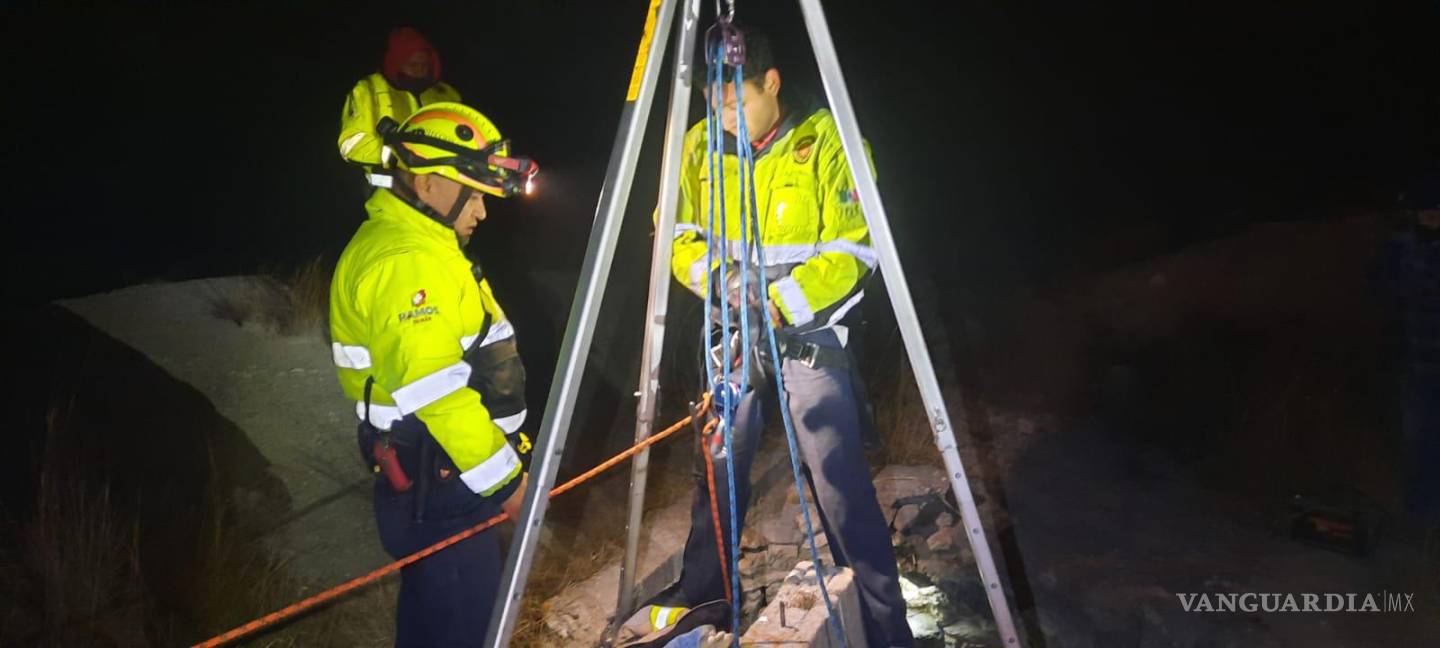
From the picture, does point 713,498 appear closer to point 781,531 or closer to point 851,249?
point 851,249

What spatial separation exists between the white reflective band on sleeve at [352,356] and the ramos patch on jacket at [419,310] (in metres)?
0.25

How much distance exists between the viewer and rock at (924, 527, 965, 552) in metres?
3.88

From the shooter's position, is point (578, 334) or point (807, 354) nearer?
point (578, 334)

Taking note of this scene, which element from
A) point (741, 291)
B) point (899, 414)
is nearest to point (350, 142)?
point (741, 291)

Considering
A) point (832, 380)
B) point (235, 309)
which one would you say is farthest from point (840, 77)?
point (235, 309)

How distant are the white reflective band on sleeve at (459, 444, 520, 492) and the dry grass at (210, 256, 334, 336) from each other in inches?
160

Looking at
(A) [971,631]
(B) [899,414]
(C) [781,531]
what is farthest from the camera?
(B) [899,414]

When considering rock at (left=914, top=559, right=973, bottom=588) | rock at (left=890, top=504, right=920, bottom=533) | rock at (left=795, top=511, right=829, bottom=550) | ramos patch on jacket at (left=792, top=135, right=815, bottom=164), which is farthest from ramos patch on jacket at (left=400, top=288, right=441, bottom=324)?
rock at (left=890, top=504, right=920, bottom=533)

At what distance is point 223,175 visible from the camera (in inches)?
375

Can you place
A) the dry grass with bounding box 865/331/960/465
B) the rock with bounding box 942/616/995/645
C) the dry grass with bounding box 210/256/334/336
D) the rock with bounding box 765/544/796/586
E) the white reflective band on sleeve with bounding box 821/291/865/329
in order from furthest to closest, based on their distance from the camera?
the dry grass with bounding box 210/256/334/336 < the dry grass with bounding box 865/331/960/465 < the rock with bounding box 765/544/796/586 < the rock with bounding box 942/616/995/645 < the white reflective band on sleeve with bounding box 821/291/865/329

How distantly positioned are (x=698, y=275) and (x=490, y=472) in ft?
3.52

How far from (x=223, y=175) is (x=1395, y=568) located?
37.6ft

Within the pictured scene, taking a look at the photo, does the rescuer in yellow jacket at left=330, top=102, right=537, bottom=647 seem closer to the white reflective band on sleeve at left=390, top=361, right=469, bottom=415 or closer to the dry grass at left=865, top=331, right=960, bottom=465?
the white reflective band on sleeve at left=390, top=361, right=469, bottom=415

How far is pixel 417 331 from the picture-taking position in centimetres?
206
